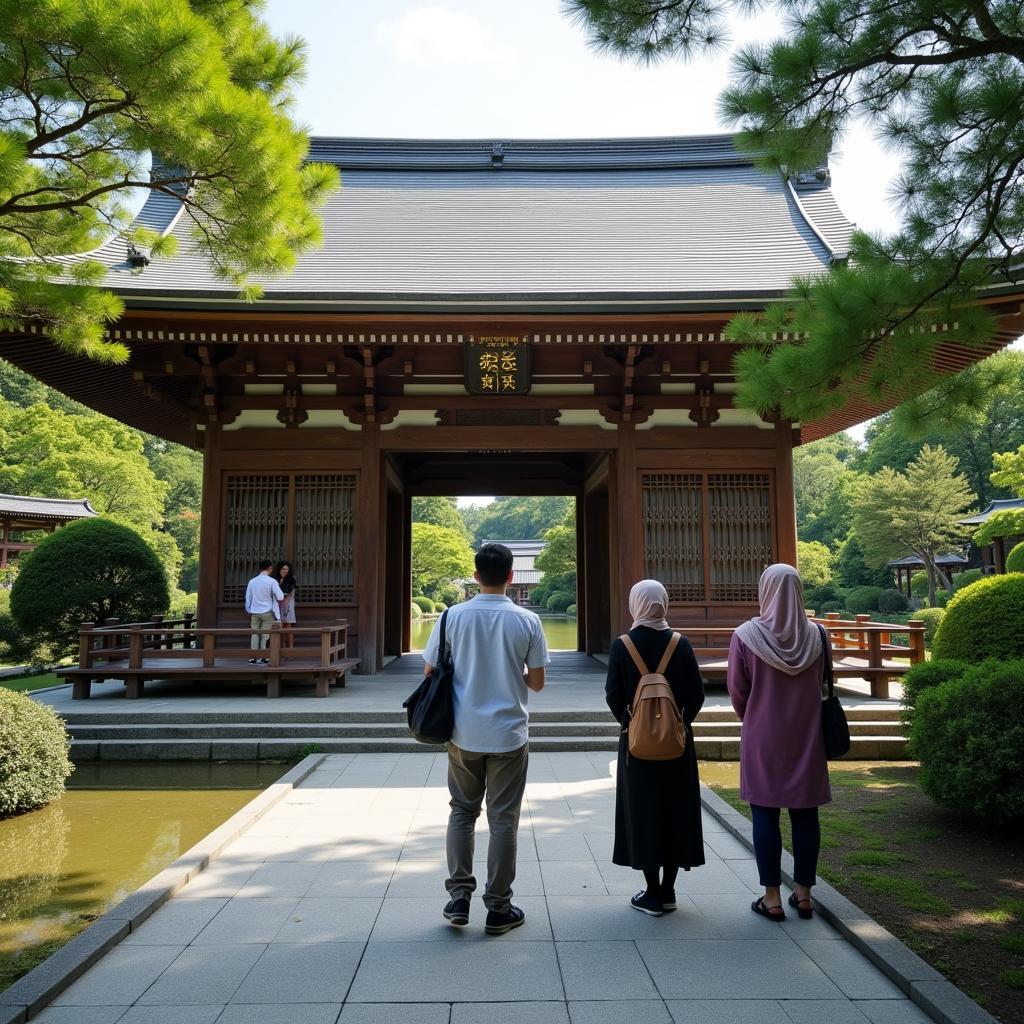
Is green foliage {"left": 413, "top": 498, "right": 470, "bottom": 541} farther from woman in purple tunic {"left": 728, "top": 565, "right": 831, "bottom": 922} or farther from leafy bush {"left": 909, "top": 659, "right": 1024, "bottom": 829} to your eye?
woman in purple tunic {"left": 728, "top": 565, "right": 831, "bottom": 922}

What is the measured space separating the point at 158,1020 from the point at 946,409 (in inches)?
183

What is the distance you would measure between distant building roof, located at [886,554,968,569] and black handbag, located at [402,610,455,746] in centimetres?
3408

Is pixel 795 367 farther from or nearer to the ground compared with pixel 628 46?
nearer to the ground

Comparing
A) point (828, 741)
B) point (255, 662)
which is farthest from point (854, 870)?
point (255, 662)

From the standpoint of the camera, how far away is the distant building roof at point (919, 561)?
107 ft

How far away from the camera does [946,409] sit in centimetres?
434

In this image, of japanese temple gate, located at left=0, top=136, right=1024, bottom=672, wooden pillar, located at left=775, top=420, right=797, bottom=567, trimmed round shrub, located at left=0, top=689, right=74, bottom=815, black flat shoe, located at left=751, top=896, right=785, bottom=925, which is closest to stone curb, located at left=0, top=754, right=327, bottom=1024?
trimmed round shrub, located at left=0, top=689, right=74, bottom=815

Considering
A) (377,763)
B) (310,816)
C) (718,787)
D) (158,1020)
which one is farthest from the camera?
(377,763)

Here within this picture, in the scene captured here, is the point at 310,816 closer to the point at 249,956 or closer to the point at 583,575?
the point at 249,956

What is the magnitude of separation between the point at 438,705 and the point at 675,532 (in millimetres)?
7769

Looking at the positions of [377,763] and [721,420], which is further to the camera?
[721,420]

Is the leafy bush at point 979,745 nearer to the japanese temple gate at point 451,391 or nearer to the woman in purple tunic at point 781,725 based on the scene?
the woman in purple tunic at point 781,725

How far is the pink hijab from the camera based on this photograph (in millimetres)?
3336

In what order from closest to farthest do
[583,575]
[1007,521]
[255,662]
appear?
[255,662]
[583,575]
[1007,521]
